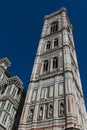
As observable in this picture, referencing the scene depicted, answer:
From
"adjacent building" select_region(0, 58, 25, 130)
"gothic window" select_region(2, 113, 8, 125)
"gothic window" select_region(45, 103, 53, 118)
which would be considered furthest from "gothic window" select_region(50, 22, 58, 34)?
"gothic window" select_region(2, 113, 8, 125)

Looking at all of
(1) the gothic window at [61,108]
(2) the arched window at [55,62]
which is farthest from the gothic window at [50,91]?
(2) the arched window at [55,62]

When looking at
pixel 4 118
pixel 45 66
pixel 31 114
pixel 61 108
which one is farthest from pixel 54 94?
pixel 45 66

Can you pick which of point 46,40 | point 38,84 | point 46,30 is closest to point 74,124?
point 38,84

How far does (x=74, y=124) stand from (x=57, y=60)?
1200cm

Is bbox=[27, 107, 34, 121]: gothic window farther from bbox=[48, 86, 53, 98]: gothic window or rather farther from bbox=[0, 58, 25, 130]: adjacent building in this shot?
bbox=[0, 58, 25, 130]: adjacent building

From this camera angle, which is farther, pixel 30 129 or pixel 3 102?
pixel 3 102

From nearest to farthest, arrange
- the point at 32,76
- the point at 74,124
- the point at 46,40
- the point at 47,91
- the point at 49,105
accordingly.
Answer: the point at 74,124, the point at 49,105, the point at 47,91, the point at 32,76, the point at 46,40

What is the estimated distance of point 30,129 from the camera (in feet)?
61.4

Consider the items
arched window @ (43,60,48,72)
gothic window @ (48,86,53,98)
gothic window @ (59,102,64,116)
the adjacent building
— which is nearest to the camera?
gothic window @ (59,102,64,116)

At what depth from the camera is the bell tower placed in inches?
717

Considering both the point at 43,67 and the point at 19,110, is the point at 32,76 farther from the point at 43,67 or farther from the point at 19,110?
the point at 19,110

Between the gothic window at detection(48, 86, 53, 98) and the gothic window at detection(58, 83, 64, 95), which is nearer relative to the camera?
the gothic window at detection(58, 83, 64, 95)

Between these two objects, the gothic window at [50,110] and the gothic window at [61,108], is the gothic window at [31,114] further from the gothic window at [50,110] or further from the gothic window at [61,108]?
the gothic window at [61,108]

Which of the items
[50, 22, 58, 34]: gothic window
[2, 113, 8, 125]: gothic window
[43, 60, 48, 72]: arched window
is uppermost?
[50, 22, 58, 34]: gothic window
